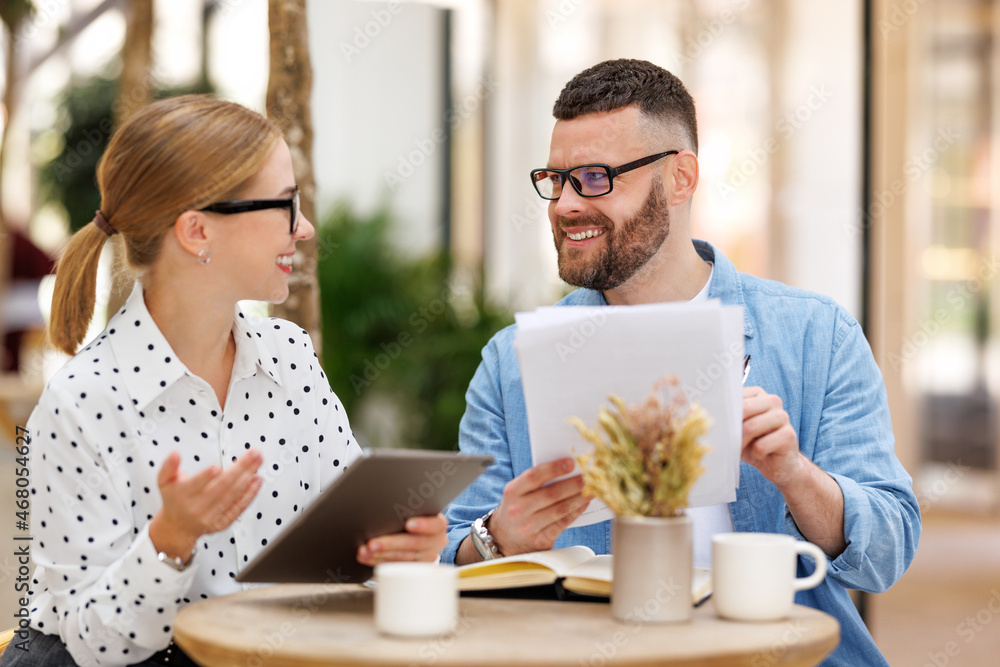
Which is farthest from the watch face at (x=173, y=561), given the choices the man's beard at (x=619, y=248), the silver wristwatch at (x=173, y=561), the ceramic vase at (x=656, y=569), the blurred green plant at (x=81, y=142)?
the blurred green plant at (x=81, y=142)

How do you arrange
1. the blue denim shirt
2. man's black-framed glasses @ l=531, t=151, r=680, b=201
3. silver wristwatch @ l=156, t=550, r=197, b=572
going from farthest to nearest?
man's black-framed glasses @ l=531, t=151, r=680, b=201, the blue denim shirt, silver wristwatch @ l=156, t=550, r=197, b=572

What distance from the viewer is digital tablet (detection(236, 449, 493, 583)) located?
1.38 metres

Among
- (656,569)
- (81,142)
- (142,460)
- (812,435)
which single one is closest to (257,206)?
(142,460)

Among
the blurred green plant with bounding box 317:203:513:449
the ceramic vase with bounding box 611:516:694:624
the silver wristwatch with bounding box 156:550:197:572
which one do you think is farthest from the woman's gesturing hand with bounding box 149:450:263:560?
the blurred green plant with bounding box 317:203:513:449

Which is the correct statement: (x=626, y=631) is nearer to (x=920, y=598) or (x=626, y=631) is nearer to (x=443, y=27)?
(x=920, y=598)

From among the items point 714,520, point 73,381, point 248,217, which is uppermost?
point 248,217

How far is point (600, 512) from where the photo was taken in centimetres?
179

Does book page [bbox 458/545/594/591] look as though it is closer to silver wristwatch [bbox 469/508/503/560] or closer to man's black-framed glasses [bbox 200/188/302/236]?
Result: silver wristwatch [bbox 469/508/503/560]

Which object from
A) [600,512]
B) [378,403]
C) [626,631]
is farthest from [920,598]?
[626,631]

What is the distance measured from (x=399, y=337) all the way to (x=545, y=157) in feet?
7.19

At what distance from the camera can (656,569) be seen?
52.4 inches

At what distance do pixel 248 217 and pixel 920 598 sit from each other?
442 cm

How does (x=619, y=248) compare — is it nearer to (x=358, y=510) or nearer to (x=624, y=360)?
(x=624, y=360)

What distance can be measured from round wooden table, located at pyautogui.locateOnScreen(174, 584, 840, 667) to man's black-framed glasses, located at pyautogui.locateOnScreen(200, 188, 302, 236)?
0.63 metres
